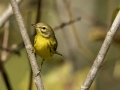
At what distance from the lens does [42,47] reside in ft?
3.09

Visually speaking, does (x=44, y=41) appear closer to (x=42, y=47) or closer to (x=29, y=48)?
(x=42, y=47)

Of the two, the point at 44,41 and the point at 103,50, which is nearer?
the point at 103,50

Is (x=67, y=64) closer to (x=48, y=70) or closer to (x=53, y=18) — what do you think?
(x=48, y=70)

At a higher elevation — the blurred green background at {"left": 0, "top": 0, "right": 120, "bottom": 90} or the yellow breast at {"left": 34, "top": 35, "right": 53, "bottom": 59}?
the yellow breast at {"left": 34, "top": 35, "right": 53, "bottom": 59}

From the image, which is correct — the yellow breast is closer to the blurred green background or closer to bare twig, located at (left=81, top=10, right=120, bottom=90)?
the blurred green background

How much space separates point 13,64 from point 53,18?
0.41 meters

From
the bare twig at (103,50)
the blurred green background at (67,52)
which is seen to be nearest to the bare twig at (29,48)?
the bare twig at (103,50)

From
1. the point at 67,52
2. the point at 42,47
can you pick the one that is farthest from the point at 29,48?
the point at 67,52

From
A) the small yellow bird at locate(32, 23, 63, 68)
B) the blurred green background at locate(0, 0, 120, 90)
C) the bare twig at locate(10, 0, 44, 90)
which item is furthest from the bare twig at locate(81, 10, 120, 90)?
the blurred green background at locate(0, 0, 120, 90)

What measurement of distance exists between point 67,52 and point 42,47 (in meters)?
0.71

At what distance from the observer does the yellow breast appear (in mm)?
Result: 921

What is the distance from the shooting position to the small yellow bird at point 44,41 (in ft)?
3.03

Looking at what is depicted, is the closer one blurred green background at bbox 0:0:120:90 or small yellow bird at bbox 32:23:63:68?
small yellow bird at bbox 32:23:63:68

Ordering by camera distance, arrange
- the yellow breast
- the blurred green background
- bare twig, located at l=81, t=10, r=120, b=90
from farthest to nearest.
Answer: the blurred green background, the yellow breast, bare twig, located at l=81, t=10, r=120, b=90
